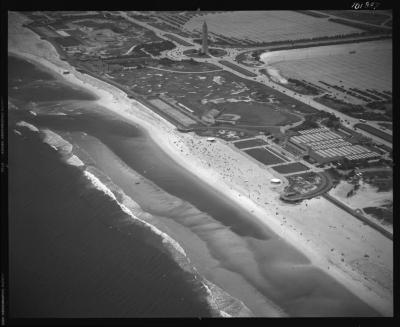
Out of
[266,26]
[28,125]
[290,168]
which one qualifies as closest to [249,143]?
[290,168]

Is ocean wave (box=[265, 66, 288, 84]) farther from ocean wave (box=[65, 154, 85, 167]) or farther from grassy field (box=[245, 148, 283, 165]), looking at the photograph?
ocean wave (box=[65, 154, 85, 167])

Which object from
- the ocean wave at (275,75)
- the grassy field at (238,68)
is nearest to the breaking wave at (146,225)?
the grassy field at (238,68)

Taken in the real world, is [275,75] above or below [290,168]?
above

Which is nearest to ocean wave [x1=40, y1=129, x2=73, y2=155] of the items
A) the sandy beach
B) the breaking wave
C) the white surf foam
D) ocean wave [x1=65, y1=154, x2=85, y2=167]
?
the breaking wave

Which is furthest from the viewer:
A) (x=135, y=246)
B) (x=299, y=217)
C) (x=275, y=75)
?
(x=275, y=75)

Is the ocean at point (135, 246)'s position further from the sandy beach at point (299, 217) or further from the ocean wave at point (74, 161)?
the sandy beach at point (299, 217)

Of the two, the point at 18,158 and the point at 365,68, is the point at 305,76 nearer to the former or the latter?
the point at 365,68

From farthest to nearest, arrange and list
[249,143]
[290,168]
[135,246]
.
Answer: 1. [249,143]
2. [290,168]
3. [135,246]

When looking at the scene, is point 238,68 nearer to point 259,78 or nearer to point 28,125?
point 259,78
